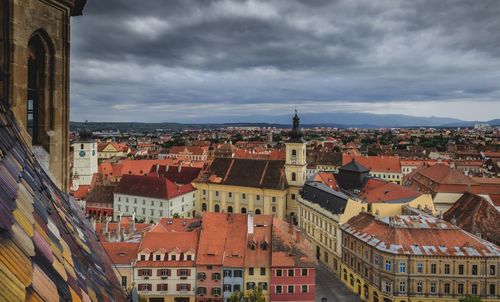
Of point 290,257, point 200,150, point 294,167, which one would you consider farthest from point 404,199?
point 200,150

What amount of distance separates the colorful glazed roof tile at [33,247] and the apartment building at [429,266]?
35733 millimetres

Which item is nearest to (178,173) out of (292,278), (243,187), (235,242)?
(243,187)

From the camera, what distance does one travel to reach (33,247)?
4023mm

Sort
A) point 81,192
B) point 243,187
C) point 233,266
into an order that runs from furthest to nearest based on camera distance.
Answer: point 81,192, point 243,187, point 233,266

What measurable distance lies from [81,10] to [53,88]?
2704 mm

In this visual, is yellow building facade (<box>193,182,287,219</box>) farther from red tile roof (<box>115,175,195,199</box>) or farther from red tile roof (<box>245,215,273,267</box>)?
red tile roof (<box>245,215,273,267</box>)

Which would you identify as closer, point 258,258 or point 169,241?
point 258,258

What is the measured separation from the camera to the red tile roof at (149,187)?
67000 mm

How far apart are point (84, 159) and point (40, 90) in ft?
258

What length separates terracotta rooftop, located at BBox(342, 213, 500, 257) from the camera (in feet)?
124

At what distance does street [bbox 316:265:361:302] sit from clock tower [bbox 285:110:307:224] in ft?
72.2

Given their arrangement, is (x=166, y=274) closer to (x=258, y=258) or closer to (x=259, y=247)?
(x=258, y=258)

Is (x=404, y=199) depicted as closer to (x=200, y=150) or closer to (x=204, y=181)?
(x=204, y=181)

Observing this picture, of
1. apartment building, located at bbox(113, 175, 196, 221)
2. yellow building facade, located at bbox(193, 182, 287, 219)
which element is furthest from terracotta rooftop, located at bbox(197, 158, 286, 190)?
apartment building, located at bbox(113, 175, 196, 221)
